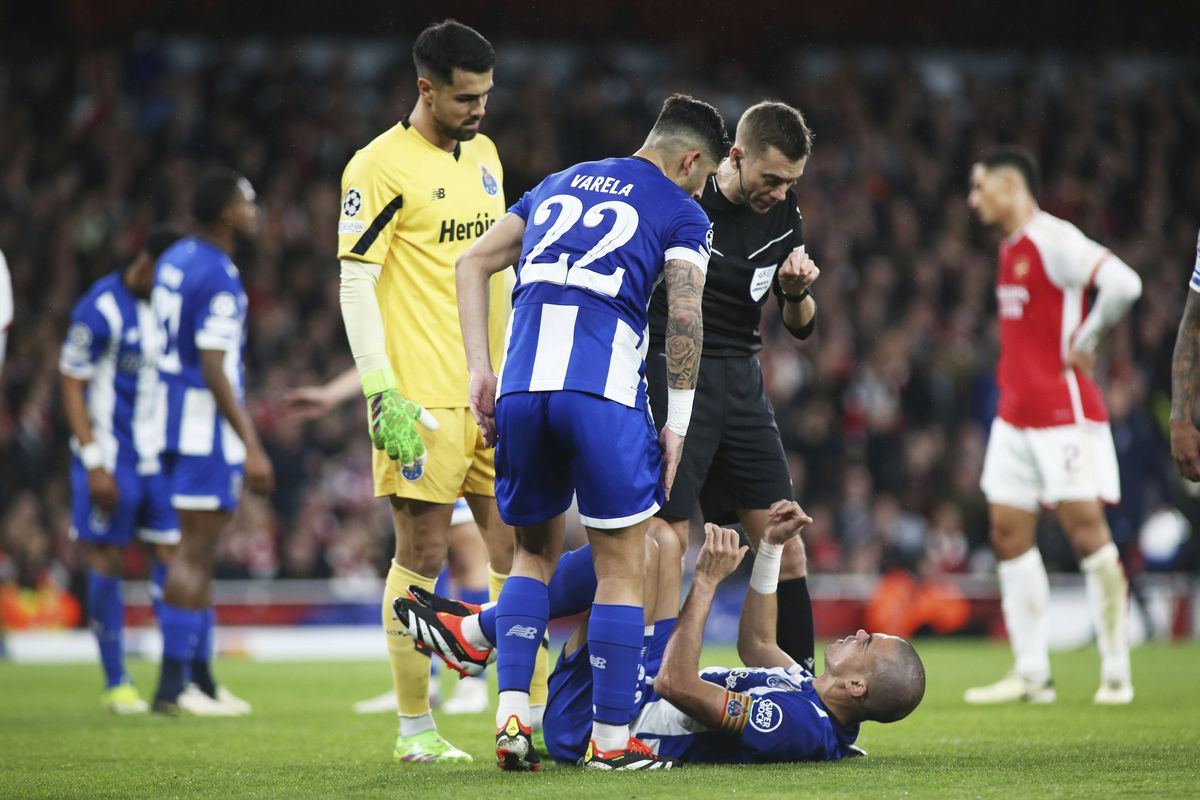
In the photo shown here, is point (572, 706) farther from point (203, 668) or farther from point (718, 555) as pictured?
point (203, 668)

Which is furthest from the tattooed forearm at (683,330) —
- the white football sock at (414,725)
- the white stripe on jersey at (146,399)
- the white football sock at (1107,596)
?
the white stripe on jersey at (146,399)

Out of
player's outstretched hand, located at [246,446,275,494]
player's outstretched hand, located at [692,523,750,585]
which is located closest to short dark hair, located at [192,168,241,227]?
player's outstretched hand, located at [246,446,275,494]

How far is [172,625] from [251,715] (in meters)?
0.62

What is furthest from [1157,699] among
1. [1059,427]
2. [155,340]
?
[155,340]

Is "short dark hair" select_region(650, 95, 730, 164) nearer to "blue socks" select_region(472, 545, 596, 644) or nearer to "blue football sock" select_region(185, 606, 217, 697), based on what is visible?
"blue socks" select_region(472, 545, 596, 644)

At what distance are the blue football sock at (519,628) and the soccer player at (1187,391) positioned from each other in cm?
251

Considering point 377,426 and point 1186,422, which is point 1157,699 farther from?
point 377,426

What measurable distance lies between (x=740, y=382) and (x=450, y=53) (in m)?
1.69

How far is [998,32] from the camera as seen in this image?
2184 cm

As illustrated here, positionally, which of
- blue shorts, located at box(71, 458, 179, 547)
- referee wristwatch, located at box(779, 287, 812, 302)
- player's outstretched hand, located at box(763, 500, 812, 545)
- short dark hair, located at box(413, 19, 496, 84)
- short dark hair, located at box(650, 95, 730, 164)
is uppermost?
short dark hair, located at box(413, 19, 496, 84)

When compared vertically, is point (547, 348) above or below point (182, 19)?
below

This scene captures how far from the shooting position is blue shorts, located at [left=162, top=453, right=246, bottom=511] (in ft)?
25.2

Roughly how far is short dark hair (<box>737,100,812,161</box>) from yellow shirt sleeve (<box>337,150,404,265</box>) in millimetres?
1314

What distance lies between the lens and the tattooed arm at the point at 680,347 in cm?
462
